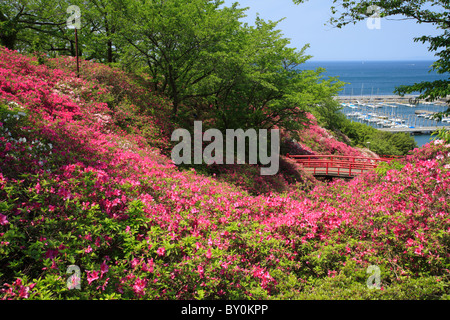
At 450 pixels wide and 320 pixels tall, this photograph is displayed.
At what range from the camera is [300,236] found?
583 centimetres

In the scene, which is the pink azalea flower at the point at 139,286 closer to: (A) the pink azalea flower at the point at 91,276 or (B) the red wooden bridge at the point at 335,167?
(A) the pink azalea flower at the point at 91,276

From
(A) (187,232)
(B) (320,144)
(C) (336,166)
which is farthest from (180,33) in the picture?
(B) (320,144)

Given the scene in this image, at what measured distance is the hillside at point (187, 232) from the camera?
369 centimetres

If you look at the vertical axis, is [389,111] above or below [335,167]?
above

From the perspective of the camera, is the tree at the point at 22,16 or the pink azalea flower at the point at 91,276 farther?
the tree at the point at 22,16

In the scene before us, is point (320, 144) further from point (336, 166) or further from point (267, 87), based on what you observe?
point (267, 87)

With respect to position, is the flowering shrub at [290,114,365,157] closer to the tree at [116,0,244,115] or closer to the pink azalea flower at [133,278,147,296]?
the tree at [116,0,244,115]

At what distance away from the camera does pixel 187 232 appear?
527cm

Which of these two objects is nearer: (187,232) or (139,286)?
(139,286)

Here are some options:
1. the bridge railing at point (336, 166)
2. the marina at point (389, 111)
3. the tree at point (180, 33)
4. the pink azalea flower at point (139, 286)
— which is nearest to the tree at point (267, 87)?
the tree at point (180, 33)

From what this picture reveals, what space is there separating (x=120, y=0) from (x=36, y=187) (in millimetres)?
13339

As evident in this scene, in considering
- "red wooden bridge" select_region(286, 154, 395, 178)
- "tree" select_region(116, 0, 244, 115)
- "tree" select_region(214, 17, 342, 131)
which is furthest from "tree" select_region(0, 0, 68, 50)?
"red wooden bridge" select_region(286, 154, 395, 178)

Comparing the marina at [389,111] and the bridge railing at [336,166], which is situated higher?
the marina at [389,111]

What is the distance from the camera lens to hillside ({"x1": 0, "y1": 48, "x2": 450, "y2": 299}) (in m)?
3.69
